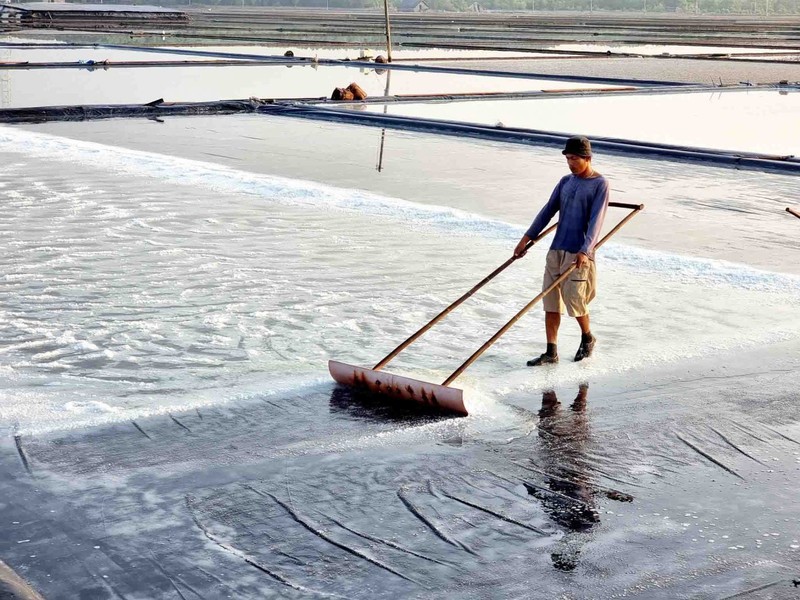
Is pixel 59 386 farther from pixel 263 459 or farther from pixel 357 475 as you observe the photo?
pixel 357 475

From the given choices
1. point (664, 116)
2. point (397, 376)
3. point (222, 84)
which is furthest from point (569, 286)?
point (222, 84)

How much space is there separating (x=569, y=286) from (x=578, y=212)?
1.22 feet

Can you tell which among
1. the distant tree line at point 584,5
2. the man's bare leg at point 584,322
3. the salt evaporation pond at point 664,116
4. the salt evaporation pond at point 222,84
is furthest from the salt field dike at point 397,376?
the distant tree line at point 584,5

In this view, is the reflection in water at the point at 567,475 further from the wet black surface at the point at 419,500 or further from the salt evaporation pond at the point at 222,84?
the salt evaporation pond at the point at 222,84

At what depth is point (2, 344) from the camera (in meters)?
6.18

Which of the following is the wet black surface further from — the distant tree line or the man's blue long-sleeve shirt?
the distant tree line

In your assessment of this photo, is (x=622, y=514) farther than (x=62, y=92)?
No

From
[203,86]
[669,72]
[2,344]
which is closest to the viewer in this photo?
[2,344]

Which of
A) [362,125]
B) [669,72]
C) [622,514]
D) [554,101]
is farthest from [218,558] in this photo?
[669,72]

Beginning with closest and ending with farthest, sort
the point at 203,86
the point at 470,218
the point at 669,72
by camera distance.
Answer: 1. the point at 470,218
2. the point at 203,86
3. the point at 669,72

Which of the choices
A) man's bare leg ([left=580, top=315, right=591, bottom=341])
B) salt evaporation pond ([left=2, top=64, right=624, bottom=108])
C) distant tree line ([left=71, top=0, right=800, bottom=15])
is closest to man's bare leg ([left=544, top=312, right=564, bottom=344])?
man's bare leg ([left=580, top=315, right=591, bottom=341])

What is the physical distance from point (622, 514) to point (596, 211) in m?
2.01

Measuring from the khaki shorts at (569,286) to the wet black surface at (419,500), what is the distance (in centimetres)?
49

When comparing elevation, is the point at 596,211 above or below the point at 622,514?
above
